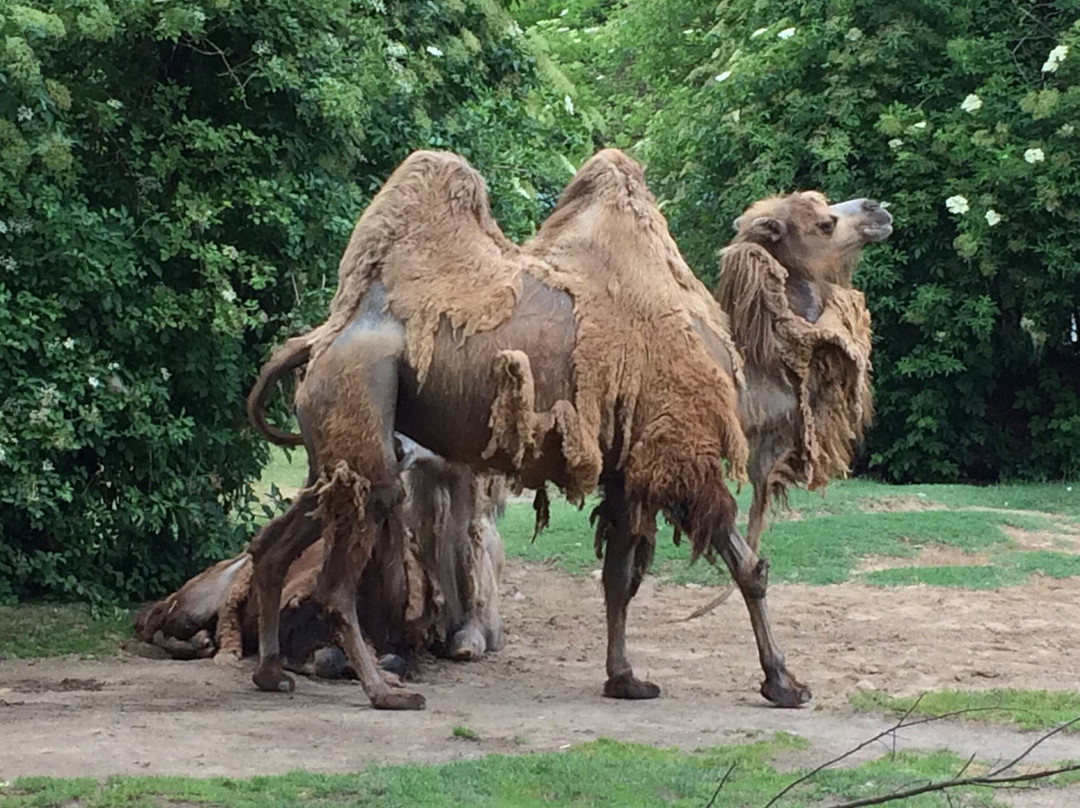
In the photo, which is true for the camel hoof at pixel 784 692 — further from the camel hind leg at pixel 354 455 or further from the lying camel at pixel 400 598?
the lying camel at pixel 400 598

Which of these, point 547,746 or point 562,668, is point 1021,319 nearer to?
point 562,668

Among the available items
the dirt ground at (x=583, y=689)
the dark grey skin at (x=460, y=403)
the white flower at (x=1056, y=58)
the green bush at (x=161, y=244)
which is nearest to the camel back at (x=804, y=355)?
the dark grey skin at (x=460, y=403)

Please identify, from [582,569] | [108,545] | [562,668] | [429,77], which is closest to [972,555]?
[582,569]

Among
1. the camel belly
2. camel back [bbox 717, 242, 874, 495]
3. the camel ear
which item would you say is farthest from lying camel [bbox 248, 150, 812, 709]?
the camel ear

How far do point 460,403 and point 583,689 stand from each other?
5.00 ft

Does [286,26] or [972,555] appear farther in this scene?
[972,555]

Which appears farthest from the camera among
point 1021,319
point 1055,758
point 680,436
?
point 1021,319

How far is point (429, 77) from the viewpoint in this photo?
10.1 m

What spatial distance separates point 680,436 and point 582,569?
4718 mm

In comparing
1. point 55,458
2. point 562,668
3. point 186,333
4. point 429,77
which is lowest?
point 562,668

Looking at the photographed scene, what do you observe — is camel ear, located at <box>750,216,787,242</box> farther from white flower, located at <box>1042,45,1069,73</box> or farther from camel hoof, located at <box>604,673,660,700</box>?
white flower, located at <box>1042,45,1069,73</box>

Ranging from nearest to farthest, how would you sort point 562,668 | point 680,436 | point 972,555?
point 680,436 → point 562,668 → point 972,555

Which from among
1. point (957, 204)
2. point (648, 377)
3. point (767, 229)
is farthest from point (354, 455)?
point (957, 204)

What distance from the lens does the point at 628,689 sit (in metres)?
6.97
